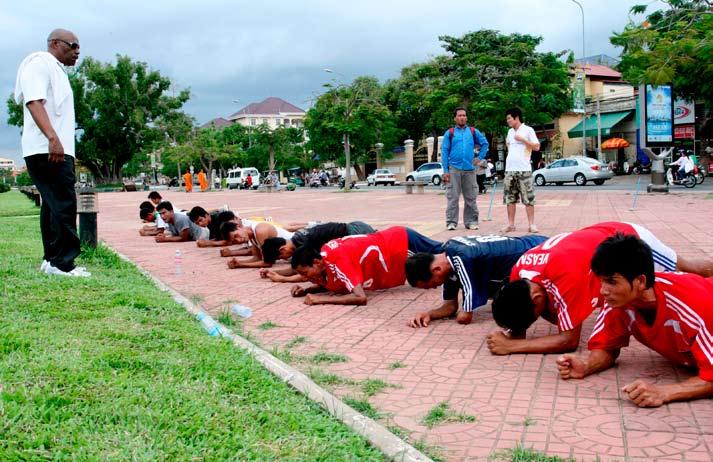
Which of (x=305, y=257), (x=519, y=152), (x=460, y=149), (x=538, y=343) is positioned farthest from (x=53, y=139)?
(x=519, y=152)

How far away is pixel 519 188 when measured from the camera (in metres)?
9.39

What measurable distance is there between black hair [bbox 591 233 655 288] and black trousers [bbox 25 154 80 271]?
405 cm

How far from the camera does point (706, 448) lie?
8.48 ft

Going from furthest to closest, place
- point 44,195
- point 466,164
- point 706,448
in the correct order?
point 466,164 → point 44,195 → point 706,448

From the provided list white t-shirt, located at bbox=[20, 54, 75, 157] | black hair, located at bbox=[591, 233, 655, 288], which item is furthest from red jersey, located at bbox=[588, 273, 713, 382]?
white t-shirt, located at bbox=[20, 54, 75, 157]

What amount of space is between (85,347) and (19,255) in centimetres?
392

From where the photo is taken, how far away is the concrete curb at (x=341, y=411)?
250cm

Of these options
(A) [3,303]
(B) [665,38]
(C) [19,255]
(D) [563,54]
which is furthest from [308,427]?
(D) [563,54]

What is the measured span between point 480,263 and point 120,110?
50.4 m

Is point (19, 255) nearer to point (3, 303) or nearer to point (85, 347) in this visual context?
point (3, 303)

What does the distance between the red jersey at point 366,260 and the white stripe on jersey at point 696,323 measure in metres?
2.58

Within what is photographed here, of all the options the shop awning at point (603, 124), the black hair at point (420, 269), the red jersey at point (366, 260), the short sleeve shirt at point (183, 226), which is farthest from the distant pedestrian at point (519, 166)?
the shop awning at point (603, 124)

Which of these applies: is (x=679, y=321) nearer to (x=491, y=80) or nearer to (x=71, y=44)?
(x=71, y=44)

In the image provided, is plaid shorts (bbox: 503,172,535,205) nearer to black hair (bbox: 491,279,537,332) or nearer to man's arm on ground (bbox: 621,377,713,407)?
black hair (bbox: 491,279,537,332)
